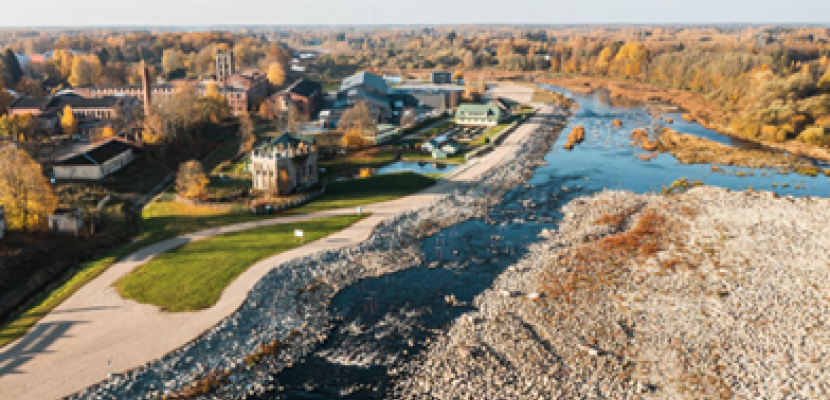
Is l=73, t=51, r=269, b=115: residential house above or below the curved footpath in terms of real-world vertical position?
above

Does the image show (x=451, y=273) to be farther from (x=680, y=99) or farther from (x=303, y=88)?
(x=680, y=99)

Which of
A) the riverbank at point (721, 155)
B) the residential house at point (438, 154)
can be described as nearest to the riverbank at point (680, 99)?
the riverbank at point (721, 155)

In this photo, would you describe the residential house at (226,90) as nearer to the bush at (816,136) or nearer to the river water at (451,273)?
the river water at (451,273)

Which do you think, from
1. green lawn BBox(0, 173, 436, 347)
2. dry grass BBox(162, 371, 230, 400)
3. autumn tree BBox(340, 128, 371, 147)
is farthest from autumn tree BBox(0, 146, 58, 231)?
autumn tree BBox(340, 128, 371, 147)

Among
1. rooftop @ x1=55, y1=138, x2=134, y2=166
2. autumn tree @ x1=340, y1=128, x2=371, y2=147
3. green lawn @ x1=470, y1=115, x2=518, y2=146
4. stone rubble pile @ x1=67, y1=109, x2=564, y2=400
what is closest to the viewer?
stone rubble pile @ x1=67, y1=109, x2=564, y2=400

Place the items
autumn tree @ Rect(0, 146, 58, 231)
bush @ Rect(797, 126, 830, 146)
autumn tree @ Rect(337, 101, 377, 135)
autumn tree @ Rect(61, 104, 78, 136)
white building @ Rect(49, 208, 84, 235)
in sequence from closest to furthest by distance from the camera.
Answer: autumn tree @ Rect(0, 146, 58, 231), white building @ Rect(49, 208, 84, 235), bush @ Rect(797, 126, 830, 146), autumn tree @ Rect(337, 101, 377, 135), autumn tree @ Rect(61, 104, 78, 136)

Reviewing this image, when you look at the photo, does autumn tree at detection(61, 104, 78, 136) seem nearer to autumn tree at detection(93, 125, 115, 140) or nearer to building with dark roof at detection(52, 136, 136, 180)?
autumn tree at detection(93, 125, 115, 140)

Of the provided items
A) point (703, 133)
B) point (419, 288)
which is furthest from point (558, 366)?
point (703, 133)
